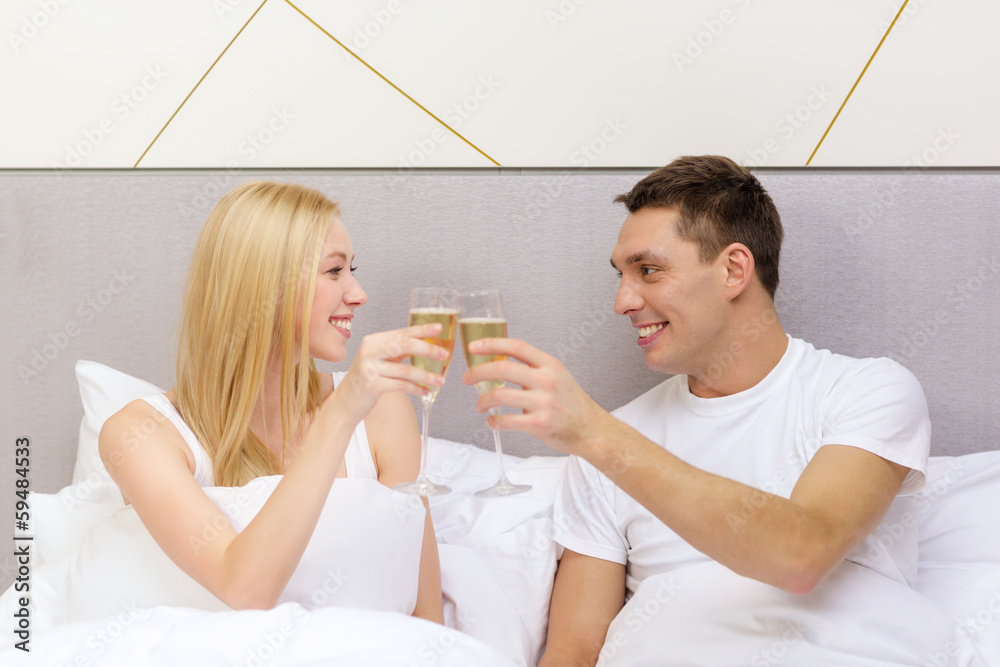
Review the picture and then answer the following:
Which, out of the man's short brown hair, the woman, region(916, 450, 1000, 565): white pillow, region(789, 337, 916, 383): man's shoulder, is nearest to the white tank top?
the woman

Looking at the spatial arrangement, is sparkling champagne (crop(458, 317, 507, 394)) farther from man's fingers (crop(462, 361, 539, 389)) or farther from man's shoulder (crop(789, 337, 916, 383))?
man's shoulder (crop(789, 337, 916, 383))

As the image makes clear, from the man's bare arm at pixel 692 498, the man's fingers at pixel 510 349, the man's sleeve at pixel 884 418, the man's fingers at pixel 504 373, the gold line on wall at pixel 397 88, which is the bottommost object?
→ the man's bare arm at pixel 692 498

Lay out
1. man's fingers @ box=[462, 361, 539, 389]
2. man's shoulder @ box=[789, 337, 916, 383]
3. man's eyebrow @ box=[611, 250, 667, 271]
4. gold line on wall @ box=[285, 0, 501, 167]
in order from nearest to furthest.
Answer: man's fingers @ box=[462, 361, 539, 389] < man's shoulder @ box=[789, 337, 916, 383] < man's eyebrow @ box=[611, 250, 667, 271] < gold line on wall @ box=[285, 0, 501, 167]

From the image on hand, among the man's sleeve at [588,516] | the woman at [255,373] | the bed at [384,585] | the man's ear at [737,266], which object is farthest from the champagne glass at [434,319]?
the man's ear at [737,266]

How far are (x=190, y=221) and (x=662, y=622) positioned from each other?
1390 millimetres

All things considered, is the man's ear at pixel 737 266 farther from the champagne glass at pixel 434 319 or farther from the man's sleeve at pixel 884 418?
the champagne glass at pixel 434 319

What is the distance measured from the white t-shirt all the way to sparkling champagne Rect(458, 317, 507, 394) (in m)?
0.57

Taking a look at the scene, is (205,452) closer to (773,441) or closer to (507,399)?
(507,399)

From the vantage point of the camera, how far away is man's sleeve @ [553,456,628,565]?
145cm

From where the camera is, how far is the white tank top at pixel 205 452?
132 cm

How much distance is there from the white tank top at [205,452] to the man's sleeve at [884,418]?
0.77 m

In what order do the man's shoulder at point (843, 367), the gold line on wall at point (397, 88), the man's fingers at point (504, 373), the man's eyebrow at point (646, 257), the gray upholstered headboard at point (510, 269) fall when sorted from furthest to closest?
the gold line on wall at point (397, 88), the gray upholstered headboard at point (510, 269), the man's eyebrow at point (646, 257), the man's shoulder at point (843, 367), the man's fingers at point (504, 373)

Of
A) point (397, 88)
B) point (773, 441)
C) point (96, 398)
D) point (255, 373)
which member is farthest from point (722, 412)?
point (96, 398)

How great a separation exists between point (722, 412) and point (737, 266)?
27cm
